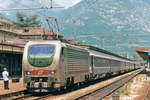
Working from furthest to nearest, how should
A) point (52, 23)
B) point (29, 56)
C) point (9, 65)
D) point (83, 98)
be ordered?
point (9, 65) < point (52, 23) < point (29, 56) < point (83, 98)

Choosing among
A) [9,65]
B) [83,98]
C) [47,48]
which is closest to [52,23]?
[47,48]

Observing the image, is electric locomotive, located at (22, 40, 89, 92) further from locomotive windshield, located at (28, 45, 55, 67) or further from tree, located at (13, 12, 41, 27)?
tree, located at (13, 12, 41, 27)

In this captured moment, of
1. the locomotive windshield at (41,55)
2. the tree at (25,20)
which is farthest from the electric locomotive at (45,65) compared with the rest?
the tree at (25,20)

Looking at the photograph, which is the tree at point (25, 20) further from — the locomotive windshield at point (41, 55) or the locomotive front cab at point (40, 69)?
the locomotive front cab at point (40, 69)

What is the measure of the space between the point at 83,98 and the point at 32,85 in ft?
11.7

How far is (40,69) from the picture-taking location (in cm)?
2044

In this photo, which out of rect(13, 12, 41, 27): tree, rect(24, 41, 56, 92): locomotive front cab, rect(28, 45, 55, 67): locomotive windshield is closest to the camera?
rect(24, 41, 56, 92): locomotive front cab

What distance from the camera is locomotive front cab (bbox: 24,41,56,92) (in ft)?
66.4

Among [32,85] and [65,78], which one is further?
[65,78]

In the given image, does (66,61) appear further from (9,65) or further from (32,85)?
(9,65)

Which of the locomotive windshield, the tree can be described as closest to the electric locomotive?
the locomotive windshield

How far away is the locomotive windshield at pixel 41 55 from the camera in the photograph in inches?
810

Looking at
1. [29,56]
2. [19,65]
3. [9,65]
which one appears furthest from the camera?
[19,65]

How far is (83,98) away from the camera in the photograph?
63.6 ft
